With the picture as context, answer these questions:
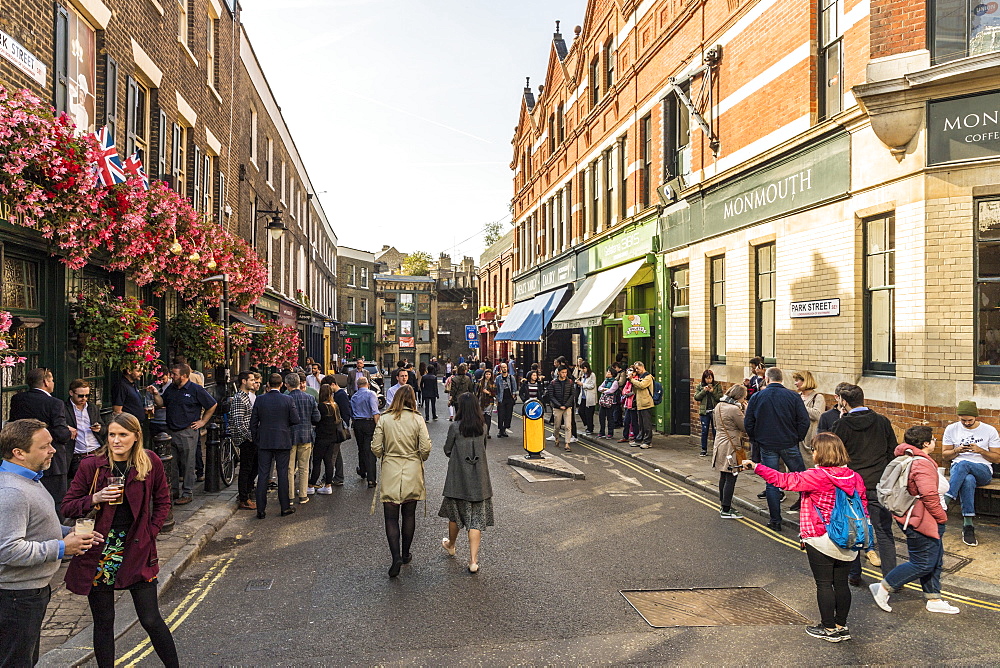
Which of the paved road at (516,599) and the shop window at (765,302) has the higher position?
the shop window at (765,302)

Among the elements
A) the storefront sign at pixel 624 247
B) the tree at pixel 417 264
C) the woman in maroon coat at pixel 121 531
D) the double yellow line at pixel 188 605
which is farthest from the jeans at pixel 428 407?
the tree at pixel 417 264

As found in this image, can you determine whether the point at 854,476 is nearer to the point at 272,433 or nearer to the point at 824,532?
the point at 824,532

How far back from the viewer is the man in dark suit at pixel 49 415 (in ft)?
23.2

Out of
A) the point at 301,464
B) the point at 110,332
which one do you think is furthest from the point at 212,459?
the point at 110,332

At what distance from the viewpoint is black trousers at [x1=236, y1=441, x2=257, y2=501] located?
9.49 metres

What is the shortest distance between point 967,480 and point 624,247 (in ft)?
42.6

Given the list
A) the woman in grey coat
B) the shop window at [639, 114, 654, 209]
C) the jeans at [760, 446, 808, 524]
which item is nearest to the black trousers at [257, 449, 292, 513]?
the woman in grey coat

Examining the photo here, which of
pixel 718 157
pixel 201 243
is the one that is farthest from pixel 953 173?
pixel 201 243

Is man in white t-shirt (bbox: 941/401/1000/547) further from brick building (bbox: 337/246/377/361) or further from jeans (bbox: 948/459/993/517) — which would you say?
brick building (bbox: 337/246/377/361)

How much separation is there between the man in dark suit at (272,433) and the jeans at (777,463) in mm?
5803

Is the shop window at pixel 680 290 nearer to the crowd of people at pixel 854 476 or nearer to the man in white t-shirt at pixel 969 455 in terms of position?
the crowd of people at pixel 854 476

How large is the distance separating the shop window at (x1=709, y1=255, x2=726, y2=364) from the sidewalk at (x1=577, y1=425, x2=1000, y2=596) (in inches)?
78.4

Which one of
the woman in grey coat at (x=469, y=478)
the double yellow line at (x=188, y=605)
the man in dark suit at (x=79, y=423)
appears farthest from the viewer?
the man in dark suit at (x=79, y=423)

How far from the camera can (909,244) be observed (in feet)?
30.5
